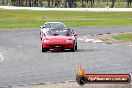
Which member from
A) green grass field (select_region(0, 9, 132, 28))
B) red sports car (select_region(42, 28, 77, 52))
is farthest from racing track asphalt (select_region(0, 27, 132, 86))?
green grass field (select_region(0, 9, 132, 28))

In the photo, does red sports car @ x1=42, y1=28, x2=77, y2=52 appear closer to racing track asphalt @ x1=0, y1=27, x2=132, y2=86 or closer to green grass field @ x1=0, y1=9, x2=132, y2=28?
racing track asphalt @ x1=0, y1=27, x2=132, y2=86

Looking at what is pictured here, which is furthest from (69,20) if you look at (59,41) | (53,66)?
(53,66)

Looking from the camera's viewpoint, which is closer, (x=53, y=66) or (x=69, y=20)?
(x=53, y=66)

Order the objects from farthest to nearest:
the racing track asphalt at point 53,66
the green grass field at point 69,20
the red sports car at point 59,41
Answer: the green grass field at point 69,20 → the red sports car at point 59,41 → the racing track asphalt at point 53,66

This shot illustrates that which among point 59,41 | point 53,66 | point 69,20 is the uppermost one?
point 53,66

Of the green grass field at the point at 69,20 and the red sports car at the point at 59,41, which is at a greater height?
the red sports car at the point at 59,41

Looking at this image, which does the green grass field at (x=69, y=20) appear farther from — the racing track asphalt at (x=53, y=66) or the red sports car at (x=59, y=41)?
the racing track asphalt at (x=53, y=66)

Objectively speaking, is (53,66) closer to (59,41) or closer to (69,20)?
(59,41)

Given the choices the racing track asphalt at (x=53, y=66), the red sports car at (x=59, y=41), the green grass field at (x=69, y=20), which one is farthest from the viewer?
the green grass field at (x=69, y=20)

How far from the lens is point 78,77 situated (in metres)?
11.4

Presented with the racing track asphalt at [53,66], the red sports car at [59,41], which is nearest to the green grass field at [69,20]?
the red sports car at [59,41]

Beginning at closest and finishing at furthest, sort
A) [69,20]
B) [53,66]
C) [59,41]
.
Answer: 1. [53,66]
2. [59,41]
3. [69,20]

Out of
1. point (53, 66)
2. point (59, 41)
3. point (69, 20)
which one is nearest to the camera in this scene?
point (53, 66)

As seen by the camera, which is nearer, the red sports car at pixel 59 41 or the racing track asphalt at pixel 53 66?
the racing track asphalt at pixel 53 66
